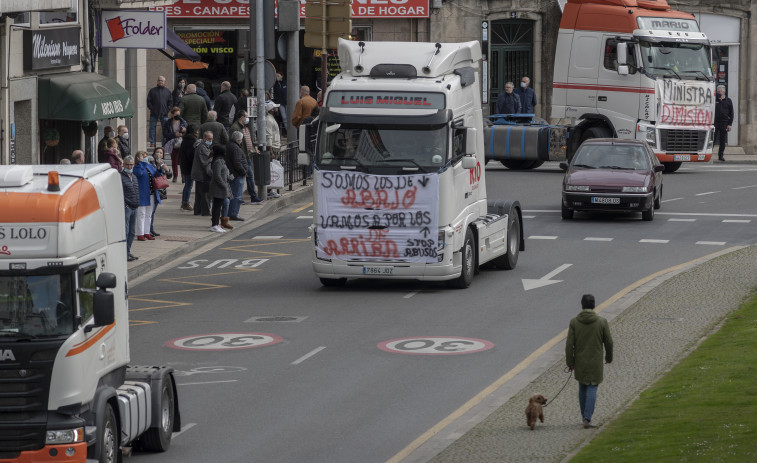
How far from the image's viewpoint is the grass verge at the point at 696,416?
12258 millimetres

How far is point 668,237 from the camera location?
28.5 m

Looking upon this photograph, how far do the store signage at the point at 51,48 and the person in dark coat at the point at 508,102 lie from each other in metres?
16.7

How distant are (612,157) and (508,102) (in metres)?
14.4

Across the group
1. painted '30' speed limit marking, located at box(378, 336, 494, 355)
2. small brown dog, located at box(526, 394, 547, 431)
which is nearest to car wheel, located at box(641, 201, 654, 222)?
painted '30' speed limit marking, located at box(378, 336, 494, 355)

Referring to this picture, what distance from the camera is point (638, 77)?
38625 mm

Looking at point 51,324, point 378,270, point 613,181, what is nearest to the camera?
point 51,324

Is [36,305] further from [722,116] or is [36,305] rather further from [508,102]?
[722,116]

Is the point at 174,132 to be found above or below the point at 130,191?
above

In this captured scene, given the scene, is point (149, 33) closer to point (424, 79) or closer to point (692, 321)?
point (424, 79)

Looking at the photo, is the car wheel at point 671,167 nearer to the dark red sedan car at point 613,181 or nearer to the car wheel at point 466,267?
the dark red sedan car at point 613,181

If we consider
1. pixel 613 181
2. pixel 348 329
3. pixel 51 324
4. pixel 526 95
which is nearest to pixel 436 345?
pixel 348 329

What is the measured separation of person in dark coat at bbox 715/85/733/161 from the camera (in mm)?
44969

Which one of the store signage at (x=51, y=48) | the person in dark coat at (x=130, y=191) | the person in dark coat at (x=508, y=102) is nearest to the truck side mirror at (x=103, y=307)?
the person in dark coat at (x=130, y=191)

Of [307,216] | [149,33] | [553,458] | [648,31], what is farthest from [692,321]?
[648,31]
